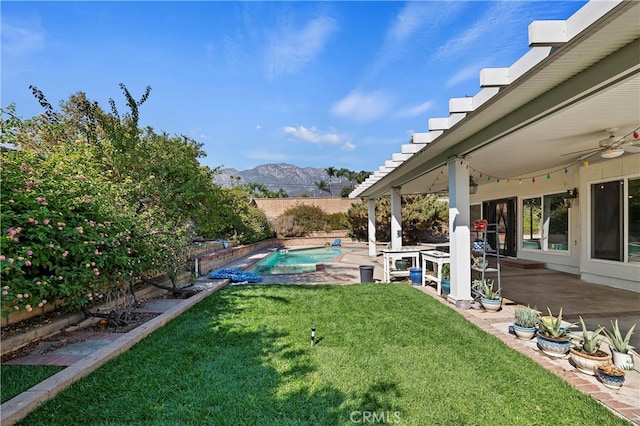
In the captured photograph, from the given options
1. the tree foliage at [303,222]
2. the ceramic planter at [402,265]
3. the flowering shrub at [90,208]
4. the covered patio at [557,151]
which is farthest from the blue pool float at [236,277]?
the tree foliage at [303,222]

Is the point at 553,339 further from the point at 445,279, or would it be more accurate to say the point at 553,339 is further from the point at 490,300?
the point at 445,279

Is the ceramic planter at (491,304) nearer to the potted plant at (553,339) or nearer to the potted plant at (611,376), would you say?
the potted plant at (553,339)

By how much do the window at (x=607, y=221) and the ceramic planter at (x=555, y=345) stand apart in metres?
5.35

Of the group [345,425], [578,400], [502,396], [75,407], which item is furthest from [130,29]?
[578,400]

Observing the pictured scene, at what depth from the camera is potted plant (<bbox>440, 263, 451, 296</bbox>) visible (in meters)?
6.58

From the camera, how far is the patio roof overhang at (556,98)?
258cm

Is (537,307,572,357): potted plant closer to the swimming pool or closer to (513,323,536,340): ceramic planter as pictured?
(513,323,536,340): ceramic planter

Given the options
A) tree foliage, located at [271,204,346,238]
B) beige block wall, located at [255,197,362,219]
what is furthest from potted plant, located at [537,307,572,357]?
beige block wall, located at [255,197,362,219]

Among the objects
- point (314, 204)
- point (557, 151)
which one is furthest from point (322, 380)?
point (314, 204)

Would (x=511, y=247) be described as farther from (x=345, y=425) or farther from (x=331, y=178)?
(x=331, y=178)

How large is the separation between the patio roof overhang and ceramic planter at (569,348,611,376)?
2784mm

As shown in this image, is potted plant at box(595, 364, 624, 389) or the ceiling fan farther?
the ceiling fan

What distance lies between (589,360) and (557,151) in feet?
16.6

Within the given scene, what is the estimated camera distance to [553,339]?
150 inches
